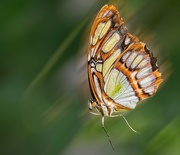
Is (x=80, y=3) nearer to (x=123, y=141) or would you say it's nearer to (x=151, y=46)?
(x=151, y=46)

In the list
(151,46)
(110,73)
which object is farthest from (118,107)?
(151,46)

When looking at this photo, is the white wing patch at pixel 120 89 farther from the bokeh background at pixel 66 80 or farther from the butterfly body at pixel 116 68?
the bokeh background at pixel 66 80

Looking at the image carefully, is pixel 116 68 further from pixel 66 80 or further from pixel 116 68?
pixel 66 80

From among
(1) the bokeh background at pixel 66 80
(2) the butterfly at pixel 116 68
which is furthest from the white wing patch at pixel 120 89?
(1) the bokeh background at pixel 66 80

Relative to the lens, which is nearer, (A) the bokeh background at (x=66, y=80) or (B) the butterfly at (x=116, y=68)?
(B) the butterfly at (x=116, y=68)

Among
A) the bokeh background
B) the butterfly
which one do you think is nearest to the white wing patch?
the butterfly

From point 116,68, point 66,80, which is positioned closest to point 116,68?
point 116,68

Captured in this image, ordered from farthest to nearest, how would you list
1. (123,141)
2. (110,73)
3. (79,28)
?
(79,28) → (123,141) → (110,73)
